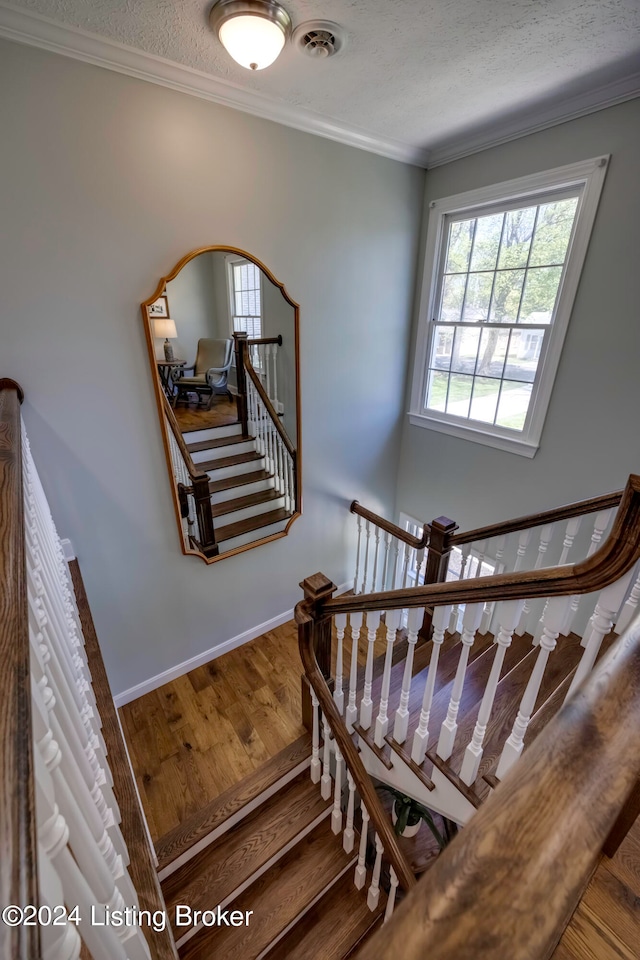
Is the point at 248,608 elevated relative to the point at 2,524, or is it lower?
lower

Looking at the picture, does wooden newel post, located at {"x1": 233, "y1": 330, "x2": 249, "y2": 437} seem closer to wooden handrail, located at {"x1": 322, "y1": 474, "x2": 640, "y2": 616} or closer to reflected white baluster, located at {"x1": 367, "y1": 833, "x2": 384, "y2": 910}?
wooden handrail, located at {"x1": 322, "y1": 474, "x2": 640, "y2": 616}

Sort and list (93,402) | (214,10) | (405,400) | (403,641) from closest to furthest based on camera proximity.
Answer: (214,10) → (93,402) → (403,641) → (405,400)

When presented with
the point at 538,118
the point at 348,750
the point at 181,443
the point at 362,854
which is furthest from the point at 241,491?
the point at 538,118

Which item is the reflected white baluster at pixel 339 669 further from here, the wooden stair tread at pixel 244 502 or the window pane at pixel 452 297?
the window pane at pixel 452 297

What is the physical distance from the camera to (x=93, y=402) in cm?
183

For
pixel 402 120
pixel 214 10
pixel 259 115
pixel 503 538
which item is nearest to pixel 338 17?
pixel 214 10

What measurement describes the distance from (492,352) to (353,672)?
213 cm

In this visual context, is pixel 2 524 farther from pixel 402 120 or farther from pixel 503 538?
pixel 402 120

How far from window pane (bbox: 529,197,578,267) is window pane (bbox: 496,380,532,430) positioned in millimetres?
678

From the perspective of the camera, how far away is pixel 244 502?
2.56 metres

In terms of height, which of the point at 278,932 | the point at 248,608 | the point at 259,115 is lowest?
the point at 278,932

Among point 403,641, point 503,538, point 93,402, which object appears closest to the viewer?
point 93,402

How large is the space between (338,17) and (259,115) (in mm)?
690

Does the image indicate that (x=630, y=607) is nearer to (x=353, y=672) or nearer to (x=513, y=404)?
(x=353, y=672)
